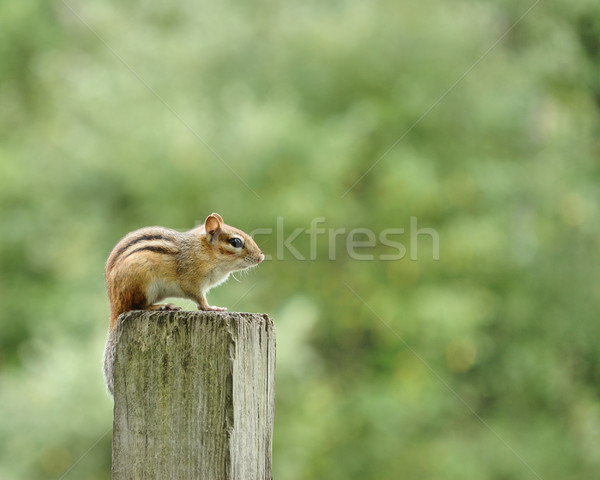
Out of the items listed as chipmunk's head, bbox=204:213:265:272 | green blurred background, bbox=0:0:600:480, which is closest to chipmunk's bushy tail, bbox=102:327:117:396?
chipmunk's head, bbox=204:213:265:272

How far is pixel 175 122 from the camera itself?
10.2 meters

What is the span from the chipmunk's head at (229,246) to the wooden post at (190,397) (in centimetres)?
158

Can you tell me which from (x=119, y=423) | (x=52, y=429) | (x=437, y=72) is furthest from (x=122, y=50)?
(x=119, y=423)

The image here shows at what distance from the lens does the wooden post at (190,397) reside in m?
2.00

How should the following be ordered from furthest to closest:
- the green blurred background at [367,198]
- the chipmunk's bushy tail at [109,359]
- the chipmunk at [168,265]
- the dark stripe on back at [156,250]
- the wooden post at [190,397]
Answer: the green blurred background at [367,198] < the dark stripe on back at [156,250] < the chipmunk at [168,265] < the chipmunk's bushy tail at [109,359] < the wooden post at [190,397]

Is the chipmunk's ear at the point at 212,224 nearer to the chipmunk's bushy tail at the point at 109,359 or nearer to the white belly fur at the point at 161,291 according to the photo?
the white belly fur at the point at 161,291

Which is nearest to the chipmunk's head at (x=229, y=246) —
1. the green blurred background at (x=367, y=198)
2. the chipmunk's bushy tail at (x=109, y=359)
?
the chipmunk's bushy tail at (x=109, y=359)

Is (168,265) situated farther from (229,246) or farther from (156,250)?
(229,246)

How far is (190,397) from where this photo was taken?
2.02 m

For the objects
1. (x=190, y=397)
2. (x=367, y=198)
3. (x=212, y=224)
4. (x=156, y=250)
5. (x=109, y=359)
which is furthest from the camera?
(x=367, y=198)

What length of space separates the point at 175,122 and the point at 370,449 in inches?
218

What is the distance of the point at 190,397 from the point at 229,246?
1764 mm

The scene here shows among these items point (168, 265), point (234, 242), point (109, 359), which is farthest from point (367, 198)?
point (109, 359)

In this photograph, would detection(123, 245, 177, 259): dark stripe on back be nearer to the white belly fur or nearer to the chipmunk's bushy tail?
the white belly fur
